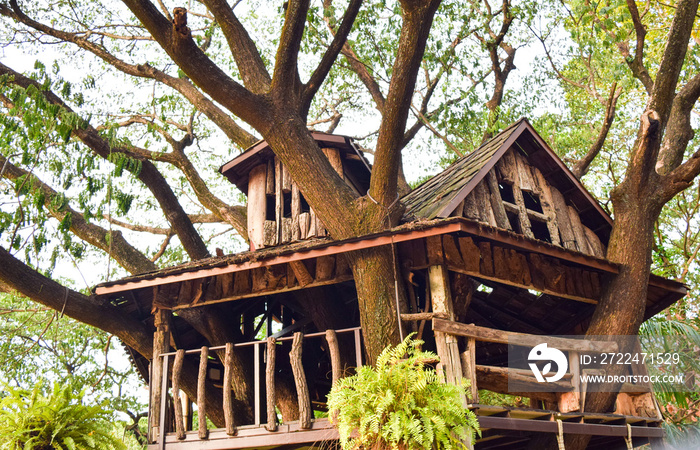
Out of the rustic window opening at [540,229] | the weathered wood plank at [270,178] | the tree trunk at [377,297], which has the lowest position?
the tree trunk at [377,297]

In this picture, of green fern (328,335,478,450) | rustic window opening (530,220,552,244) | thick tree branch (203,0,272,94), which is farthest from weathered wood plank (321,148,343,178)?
green fern (328,335,478,450)

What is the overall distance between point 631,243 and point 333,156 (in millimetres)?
4988

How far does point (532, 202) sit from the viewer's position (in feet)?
35.4

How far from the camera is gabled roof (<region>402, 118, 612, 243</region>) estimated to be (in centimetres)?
905

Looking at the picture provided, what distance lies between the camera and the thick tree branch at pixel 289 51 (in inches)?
345

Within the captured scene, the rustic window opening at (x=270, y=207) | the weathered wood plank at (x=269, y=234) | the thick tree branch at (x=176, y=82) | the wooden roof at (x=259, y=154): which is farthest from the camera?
the thick tree branch at (x=176, y=82)

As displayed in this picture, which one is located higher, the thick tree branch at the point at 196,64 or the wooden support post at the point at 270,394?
the thick tree branch at the point at 196,64

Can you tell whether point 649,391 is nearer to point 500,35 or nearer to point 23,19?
point 500,35

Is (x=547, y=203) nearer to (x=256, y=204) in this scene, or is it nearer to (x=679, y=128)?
(x=679, y=128)

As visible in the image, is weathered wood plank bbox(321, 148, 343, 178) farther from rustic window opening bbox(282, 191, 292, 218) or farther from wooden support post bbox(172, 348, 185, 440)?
wooden support post bbox(172, 348, 185, 440)

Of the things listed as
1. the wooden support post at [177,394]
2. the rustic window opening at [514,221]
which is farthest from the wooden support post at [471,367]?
the wooden support post at [177,394]

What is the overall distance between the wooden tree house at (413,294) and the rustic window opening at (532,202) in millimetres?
24

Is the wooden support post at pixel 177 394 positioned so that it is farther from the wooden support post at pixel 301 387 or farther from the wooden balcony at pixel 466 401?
the wooden support post at pixel 301 387

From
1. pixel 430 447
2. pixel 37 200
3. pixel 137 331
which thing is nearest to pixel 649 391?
pixel 430 447
